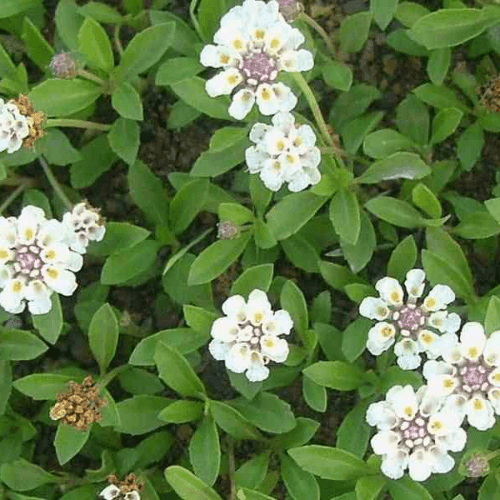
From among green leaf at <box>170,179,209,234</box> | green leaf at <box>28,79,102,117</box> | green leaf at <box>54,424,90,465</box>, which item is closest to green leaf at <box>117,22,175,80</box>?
green leaf at <box>28,79,102,117</box>

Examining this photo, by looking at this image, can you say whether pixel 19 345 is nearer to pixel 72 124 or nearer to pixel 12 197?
pixel 12 197

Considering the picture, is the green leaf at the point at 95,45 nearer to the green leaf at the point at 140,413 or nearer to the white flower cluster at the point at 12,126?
the white flower cluster at the point at 12,126

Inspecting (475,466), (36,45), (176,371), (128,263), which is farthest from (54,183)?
(475,466)

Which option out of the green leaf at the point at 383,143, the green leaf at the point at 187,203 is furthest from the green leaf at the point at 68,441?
the green leaf at the point at 383,143

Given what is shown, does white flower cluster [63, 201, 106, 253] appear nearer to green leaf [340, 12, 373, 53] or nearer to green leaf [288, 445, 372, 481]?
green leaf [288, 445, 372, 481]

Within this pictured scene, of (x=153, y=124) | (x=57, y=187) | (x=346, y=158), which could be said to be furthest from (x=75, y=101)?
(x=346, y=158)

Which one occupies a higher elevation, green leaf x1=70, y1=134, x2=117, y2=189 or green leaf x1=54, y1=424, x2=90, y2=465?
green leaf x1=70, y1=134, x2=117, y2=189
